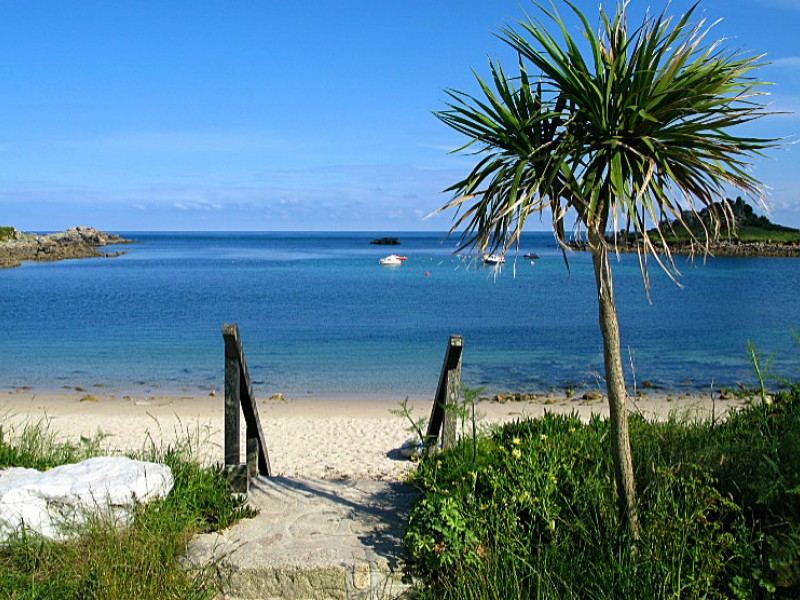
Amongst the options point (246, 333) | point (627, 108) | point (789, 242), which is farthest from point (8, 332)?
point (789, 242)

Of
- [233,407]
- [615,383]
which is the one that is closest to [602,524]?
[615,383]

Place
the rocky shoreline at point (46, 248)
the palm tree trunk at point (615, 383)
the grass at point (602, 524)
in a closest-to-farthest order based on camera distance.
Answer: the grass at point (602, 524), the palm tree trunk at point (615, 383), the rocky shoreline at point (46, 248)

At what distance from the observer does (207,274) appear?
219 feet

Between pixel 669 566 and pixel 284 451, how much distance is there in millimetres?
7332

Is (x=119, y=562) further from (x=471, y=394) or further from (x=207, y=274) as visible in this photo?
(x=207, y=274)

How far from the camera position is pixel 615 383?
4.41 metres

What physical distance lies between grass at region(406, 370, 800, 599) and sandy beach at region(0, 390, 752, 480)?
328cm

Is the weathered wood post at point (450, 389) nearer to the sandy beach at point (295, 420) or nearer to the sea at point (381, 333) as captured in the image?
the sea at point (381, 333)

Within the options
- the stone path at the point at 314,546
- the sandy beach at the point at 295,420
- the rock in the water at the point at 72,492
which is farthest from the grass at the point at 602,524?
the sandy beach at the point at 295,420

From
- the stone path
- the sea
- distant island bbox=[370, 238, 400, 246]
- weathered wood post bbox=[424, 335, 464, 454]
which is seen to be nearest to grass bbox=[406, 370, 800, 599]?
the stone path

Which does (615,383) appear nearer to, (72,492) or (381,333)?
(72,492)

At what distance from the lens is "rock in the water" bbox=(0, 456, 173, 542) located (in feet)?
15.5

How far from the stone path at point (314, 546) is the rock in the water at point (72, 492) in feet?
1.83

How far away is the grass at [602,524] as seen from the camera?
399 centimetres
